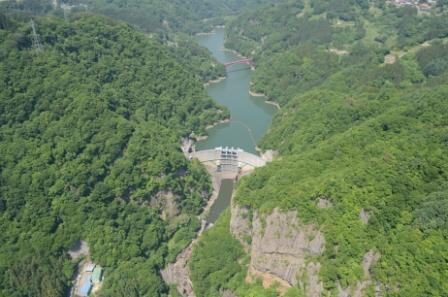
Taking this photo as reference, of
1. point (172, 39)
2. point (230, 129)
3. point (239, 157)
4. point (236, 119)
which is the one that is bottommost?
point (172, 39)

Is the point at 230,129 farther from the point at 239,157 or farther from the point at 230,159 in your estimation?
the point at 239,157

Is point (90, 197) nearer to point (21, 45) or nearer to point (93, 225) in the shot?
point (93, 225)

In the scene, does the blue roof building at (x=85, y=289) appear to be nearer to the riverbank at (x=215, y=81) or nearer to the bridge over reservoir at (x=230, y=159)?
the bridge over reservoir at (x=230, y=159)

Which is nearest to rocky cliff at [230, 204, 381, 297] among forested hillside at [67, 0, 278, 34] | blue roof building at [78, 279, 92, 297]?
blue roof building at [78, 279, 92, 297]

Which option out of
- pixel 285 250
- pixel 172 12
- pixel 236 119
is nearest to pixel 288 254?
pixel 285 250

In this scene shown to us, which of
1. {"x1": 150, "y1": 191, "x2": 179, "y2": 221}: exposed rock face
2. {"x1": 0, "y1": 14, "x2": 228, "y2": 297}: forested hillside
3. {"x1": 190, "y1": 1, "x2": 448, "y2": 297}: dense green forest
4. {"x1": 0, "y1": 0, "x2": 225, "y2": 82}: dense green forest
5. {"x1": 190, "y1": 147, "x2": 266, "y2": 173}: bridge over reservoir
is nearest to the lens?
{"x1": 190, "y1": 1, "x2": 448, "y2": 297}: dense green forest

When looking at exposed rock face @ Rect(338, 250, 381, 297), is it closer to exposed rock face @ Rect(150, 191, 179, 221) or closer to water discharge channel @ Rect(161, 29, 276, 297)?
water discharge channel @ Rect(161, 29, 276, 297)

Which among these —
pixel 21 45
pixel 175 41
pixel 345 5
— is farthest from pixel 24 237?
pixel 345 5
